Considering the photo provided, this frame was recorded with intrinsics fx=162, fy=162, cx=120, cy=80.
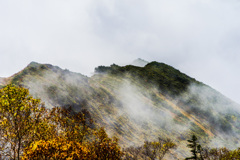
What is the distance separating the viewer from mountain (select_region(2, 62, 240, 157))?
263 ft

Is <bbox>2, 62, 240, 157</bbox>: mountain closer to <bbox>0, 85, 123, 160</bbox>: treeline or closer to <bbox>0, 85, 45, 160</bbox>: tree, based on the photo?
<bbox>0, 85, 123, 160</bbox>: treeline

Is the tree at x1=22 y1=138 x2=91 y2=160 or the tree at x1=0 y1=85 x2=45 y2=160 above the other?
the tree at x1=0 y1=85 x2=45 y2=160

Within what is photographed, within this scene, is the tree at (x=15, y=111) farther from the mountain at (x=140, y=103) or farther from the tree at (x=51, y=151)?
the mountain at (x=140, y=103)

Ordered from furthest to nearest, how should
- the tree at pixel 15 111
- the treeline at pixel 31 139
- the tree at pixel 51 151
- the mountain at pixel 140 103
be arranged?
1. the mountain at pixel 140 103
2. the tree at pixel 15 111
3. the treeline at pixel 31 139
4. the tree at pixel 51 151

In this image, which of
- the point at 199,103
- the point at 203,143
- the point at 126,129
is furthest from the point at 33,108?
the point at 199,103

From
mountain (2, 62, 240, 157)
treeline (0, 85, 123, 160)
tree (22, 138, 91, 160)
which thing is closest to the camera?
tree (22, 138, 91, 160)

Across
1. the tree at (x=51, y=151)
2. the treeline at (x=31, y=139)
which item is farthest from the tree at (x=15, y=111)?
the tree at (x=51, y=151)

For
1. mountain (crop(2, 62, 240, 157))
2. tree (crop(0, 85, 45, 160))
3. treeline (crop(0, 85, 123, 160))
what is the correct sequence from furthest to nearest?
mountain (crop(2, 62, 240, 157)) → tree (crop(0, 85, 45, 160)) → treeline (crop(0, 85, 123, 160))

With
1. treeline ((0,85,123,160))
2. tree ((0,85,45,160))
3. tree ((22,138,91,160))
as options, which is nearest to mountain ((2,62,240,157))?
treeline ((0,85,123,160))

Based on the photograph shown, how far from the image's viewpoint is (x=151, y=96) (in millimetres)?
114938

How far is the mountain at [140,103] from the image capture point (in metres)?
80.3

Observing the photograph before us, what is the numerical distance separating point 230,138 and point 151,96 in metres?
52.9

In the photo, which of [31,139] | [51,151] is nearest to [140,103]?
[31,139]

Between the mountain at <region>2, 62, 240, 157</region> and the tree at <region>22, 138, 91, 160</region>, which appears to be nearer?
the tree at <region>22, 138, 91, 160</region>
